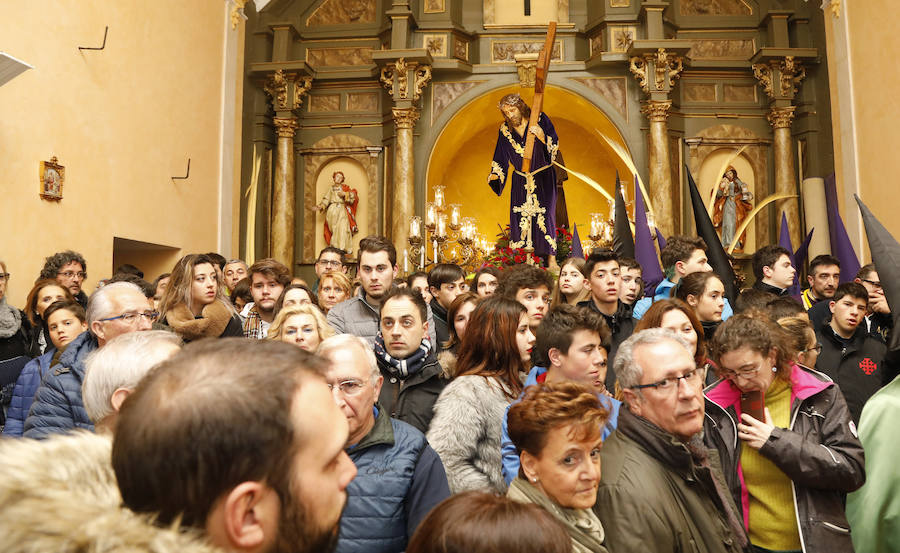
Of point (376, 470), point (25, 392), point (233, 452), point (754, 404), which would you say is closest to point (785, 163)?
point (754, 404)

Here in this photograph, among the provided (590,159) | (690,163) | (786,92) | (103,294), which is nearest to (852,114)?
(786,92)

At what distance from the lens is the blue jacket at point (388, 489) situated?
2111 millimetres

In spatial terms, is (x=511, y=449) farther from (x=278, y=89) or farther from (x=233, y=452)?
(x=278, y=89)

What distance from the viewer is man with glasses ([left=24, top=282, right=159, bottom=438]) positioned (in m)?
2.48

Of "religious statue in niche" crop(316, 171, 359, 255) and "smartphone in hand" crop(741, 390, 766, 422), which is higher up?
"religious statue in niche" crop(316, 171, 359, 255)

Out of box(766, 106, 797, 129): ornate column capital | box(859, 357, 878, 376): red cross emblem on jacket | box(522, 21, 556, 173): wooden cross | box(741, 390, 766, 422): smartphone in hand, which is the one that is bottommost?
box(741, 390, 766, 422): smartphone in hand

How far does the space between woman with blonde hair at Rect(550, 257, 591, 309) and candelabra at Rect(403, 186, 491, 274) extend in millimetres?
3446

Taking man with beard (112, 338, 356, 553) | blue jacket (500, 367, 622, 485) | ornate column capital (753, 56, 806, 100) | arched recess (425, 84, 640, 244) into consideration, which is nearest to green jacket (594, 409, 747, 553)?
blue jacket (500, 367, 622, 485)

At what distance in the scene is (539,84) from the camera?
8039 mm

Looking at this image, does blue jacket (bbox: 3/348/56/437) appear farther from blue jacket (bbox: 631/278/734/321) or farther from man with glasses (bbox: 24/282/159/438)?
blue jacket (bbox: 631/278/734/321)

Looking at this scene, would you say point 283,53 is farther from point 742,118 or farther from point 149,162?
point 742,118

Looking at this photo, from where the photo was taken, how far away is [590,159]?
13.4 m

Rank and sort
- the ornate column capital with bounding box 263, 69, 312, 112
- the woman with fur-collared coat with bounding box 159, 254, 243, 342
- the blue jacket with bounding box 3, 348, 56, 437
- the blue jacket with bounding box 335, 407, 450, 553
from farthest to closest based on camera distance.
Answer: the ornate column capital with bounding box 263, 69, 312, 112 < the woman with fur-collared coat with bounding box 159, 254, 243, 342 < the blue jacket with bounding box 3, 348, 56, 437 < the blue jacket with bounding box 335, 407, 450, 553

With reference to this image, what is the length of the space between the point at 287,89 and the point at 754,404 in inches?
416
